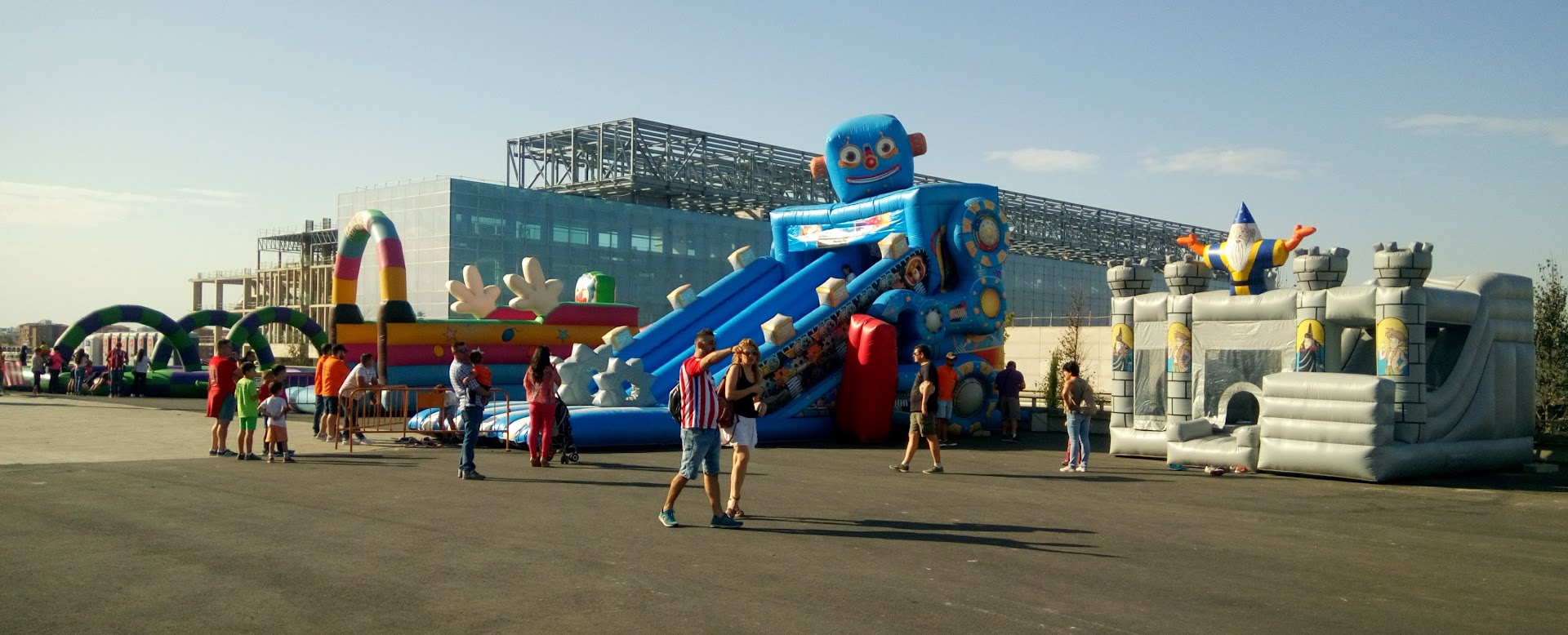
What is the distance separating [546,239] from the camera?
42938 millimetres

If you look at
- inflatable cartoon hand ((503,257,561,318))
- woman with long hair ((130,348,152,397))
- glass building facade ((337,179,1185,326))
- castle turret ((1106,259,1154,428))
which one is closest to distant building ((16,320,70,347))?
glass building facade ((337,179,1185,326))

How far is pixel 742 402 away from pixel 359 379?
362 inches

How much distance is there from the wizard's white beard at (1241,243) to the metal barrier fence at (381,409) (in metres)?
10.0

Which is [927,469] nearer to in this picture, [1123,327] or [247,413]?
[1123,327]

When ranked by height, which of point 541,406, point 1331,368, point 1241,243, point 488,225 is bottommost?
point 541,406

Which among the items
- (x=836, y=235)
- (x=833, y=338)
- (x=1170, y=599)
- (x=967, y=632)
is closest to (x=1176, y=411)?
(x=833, y=338)

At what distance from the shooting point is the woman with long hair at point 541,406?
13867mm

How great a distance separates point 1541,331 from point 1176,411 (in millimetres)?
9060

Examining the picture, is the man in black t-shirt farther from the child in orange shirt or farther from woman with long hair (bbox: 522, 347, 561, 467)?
the child in orange shirt

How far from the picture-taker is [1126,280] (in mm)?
17531

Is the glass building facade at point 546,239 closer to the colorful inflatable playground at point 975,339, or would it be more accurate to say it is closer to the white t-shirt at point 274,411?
the colorful inflatable playground at point 975,339

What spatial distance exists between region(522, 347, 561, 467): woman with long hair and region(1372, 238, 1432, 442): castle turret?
959 cm

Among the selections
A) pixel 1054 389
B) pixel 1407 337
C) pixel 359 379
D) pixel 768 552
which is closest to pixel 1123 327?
pixel 1407 337

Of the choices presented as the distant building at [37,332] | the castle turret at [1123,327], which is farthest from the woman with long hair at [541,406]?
the distant building at [37,332]
